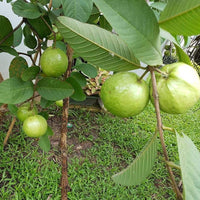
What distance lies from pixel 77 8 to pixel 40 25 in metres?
0.29

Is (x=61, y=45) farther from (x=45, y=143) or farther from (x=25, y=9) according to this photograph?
(x=45, y=143)

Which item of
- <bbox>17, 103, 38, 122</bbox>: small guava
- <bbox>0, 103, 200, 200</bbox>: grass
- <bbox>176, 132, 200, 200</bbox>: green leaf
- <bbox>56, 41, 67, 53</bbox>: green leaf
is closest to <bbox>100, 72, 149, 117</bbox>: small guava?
<bbox>176, 132, 200, 200</bbox>: green leaf

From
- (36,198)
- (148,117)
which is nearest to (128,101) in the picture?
(36,198)

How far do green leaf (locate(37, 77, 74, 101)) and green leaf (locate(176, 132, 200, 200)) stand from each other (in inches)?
18.0

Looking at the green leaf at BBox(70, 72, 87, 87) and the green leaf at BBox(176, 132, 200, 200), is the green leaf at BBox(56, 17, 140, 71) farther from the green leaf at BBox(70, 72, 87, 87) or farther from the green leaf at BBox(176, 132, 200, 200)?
the green leaf at BBox(70, 72, 87, 87)

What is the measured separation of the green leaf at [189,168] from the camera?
1.04 feet

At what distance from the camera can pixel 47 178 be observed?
5.74ft

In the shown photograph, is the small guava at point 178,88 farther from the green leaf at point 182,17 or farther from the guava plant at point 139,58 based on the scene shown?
the green leaf at point 182,17

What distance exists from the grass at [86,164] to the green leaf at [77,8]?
1.37 metres

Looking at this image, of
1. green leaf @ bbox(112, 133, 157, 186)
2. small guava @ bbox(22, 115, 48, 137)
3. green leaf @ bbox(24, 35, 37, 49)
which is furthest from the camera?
green leaf @ bbox(24, 35, 37, 49)

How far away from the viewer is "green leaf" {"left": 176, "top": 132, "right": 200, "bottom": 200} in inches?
12.5

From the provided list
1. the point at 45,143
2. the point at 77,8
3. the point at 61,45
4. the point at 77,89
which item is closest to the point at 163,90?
the point at 77,8

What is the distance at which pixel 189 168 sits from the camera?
349 mm

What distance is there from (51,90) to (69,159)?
1374 millimetres
